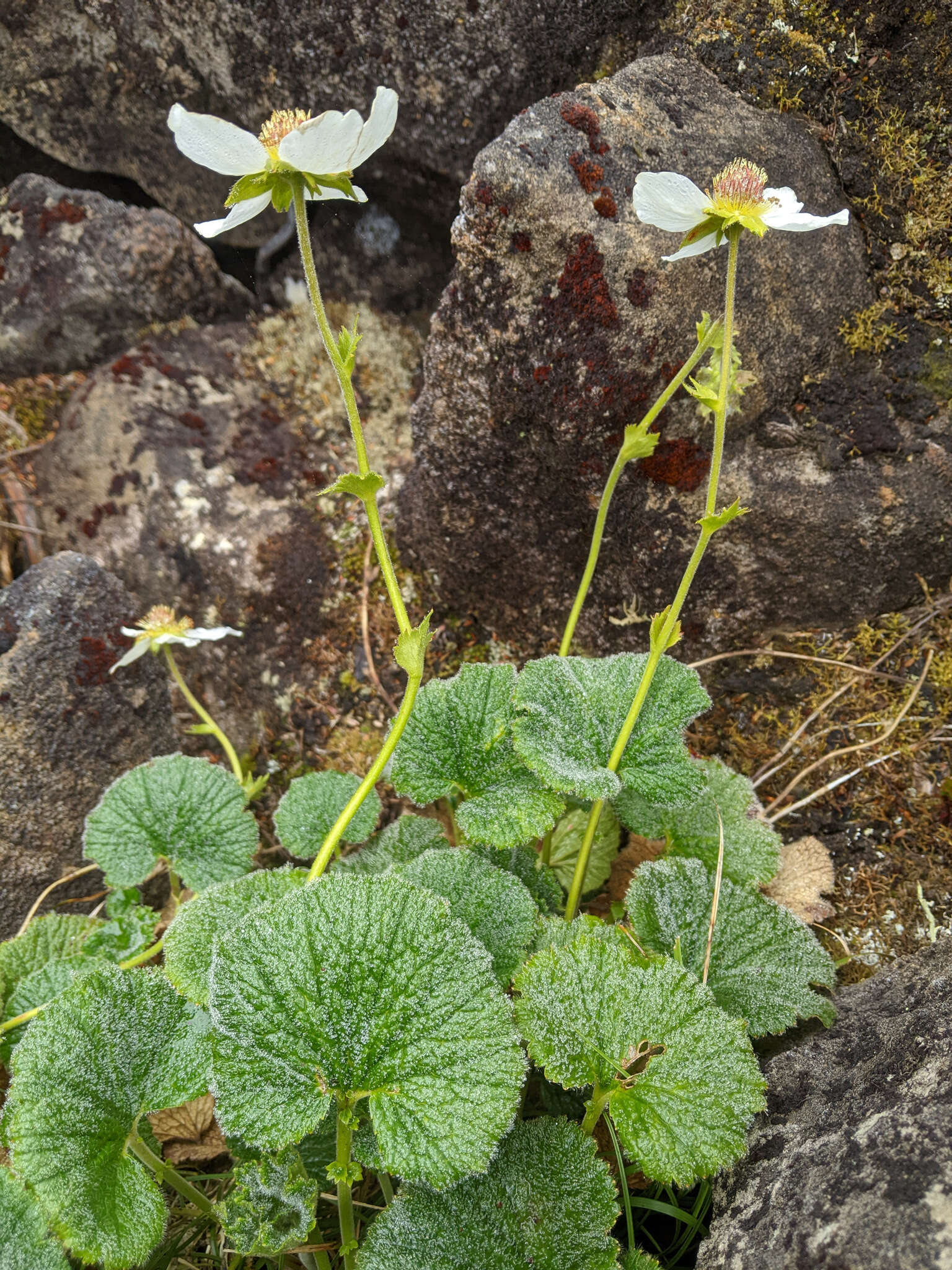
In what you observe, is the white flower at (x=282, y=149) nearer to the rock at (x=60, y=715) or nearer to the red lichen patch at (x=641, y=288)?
the red lichen patch at (x=641, y=288)

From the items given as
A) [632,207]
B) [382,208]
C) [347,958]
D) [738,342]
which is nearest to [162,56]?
[382,208]

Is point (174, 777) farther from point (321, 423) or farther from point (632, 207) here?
point (632, 207)

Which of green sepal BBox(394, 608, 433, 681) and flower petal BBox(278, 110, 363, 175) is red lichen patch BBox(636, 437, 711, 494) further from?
flower petal BBox(278, 110, 363, 175)

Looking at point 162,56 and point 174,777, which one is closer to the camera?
point 174,777

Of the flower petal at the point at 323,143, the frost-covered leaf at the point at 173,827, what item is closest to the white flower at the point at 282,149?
the flower petal at the point at 323,143

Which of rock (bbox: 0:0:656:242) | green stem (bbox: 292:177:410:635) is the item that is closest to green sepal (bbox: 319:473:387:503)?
green stem (bbox: 292:177:410:635)

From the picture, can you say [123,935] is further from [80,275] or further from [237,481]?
[80,275]
